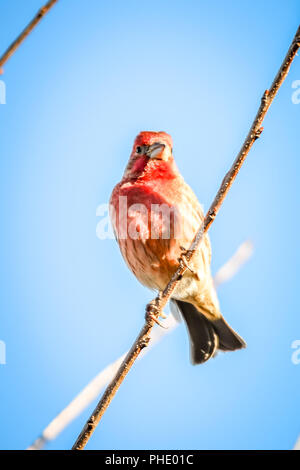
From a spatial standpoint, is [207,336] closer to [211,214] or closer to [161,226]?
[161,226]

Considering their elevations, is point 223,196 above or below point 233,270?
above

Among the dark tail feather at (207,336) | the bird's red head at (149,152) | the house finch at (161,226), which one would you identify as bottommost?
the dark tail feather at (207,336)

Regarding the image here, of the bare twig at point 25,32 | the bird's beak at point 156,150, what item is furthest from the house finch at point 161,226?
the bare twig at point 25,32

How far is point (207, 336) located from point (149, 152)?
2794 mm

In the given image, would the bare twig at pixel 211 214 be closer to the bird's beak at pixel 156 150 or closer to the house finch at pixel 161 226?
the house finch at pixel 161 226

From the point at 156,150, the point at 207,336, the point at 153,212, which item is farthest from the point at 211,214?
the point at 207,336

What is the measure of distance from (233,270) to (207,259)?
10.8ft

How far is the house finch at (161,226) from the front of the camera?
657 cm

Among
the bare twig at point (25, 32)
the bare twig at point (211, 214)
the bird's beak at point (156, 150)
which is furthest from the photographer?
the bird's beak at point (156, 150)

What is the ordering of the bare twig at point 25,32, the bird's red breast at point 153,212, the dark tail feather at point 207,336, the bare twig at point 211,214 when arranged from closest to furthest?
the bare twig at point 25,32
the bare twig at point 211,214
the bird's red breast at point 153,212
the dark tail feather at point 207,336

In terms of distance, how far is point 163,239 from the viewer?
6570mm

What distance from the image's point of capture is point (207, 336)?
25.2ft
